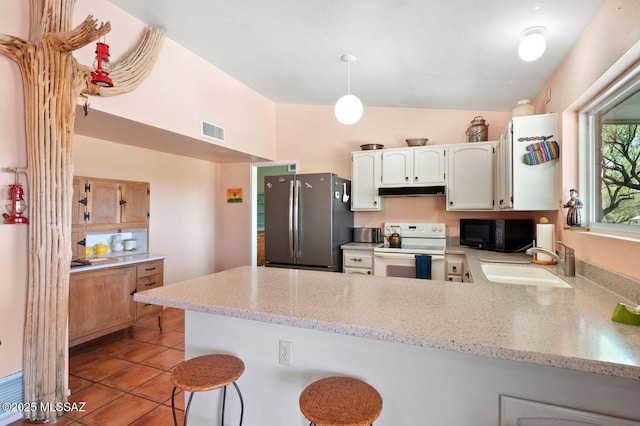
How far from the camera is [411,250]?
3426mm

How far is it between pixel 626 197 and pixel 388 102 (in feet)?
8.74

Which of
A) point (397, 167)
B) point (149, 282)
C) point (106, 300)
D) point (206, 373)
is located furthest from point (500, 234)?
point (106, 300)

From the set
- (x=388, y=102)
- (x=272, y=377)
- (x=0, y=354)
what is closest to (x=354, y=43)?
(x=388, y=102)

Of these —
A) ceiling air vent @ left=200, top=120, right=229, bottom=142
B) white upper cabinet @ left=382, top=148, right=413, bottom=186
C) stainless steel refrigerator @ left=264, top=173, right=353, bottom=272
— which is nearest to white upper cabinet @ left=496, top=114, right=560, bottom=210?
white upper cabinet @ left=382, top=148, right=413, bottom=186

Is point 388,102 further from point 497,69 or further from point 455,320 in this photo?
point 455,320

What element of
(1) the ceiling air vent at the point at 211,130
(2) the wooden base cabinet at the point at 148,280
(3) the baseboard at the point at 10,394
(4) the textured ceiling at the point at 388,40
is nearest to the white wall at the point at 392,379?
(3) the baseboard at the point at 10,394

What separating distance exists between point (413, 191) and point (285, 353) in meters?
2.72

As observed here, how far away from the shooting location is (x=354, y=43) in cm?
249

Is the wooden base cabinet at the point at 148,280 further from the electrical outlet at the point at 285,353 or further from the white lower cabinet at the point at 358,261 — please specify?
the electrical outlet at the point at 285,353

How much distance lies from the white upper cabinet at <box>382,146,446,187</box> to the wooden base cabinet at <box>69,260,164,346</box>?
2856mm

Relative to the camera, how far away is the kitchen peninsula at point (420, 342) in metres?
0.95

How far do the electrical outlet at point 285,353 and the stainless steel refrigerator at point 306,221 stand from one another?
2196mm

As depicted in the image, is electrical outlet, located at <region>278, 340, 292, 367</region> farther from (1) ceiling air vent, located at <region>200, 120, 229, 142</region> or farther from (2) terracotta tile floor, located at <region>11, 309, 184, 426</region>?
(1) ceiling air vent, located at <region>200, 120, 229, 142</region>

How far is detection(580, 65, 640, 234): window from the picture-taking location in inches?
62.9
